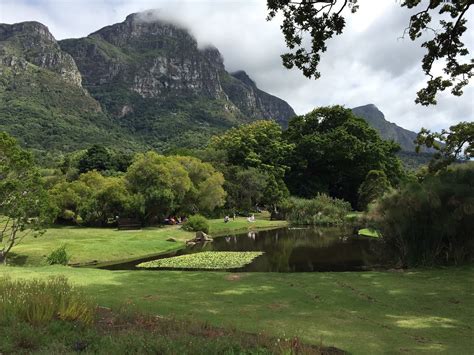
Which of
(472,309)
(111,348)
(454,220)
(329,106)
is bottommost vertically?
(472,309)

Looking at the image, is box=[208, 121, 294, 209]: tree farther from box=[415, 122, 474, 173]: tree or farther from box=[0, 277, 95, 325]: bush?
box=[0, 277, 95, 325]: bush

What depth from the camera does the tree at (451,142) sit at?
26172 mm

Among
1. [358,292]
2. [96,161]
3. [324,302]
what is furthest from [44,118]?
[324,302]

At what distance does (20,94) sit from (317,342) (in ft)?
678

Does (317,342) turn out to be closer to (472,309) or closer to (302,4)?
(472,309)

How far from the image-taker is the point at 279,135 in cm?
9425

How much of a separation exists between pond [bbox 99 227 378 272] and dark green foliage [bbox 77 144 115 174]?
51.0 metres

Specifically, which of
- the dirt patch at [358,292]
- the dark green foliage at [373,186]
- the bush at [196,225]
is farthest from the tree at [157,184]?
the dirt patch at [358,292]

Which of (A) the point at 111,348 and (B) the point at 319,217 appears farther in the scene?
(B) the point at 319,217

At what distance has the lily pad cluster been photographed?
26.2 meters

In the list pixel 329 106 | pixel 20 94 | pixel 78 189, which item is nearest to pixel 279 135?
pixel 329 106

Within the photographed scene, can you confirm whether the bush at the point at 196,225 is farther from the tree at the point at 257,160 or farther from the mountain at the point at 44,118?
the mountain at the point at 44,118

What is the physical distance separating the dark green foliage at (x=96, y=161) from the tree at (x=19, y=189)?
62.9 m

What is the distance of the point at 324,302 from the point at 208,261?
48.7 feet
